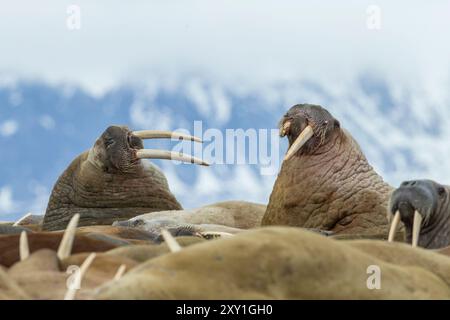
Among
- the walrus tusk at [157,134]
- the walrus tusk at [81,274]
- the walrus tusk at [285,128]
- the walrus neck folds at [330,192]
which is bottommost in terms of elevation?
the walrus neck folds at [330,192]

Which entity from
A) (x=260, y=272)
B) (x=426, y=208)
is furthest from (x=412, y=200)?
(x=260, y=272)

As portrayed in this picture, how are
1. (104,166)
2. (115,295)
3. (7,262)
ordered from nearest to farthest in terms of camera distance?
1. (115,295)
2. (7,262)
3. (104,166)

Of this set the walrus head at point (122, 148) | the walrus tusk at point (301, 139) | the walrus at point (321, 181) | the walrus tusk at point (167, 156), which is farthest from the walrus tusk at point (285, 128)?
the walrus head at point (122, 148)

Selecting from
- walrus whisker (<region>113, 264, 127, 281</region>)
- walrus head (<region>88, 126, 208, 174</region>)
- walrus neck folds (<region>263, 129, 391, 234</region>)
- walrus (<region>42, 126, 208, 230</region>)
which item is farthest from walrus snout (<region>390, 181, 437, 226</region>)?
walrus (<region>42, 126, 208, 230</region>)

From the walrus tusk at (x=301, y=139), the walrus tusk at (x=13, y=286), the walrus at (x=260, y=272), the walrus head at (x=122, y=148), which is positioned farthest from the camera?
the walrus head at (x=122, y=148)

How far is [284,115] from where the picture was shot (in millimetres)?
12234

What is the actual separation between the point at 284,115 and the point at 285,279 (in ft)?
26.8

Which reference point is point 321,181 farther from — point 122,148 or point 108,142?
point 108,142

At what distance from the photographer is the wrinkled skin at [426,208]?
350 inches

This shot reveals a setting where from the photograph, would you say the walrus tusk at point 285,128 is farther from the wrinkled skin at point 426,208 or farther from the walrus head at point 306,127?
the wrinkled skin at point 426,208

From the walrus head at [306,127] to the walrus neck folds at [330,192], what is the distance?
0.28ft
